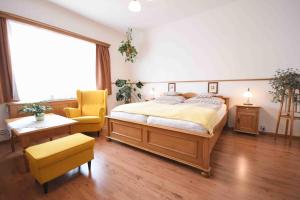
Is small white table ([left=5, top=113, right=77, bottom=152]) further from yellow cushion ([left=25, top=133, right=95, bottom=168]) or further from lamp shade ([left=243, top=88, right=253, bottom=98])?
lamp shade ([left=243, top=88, right=253, bottom=98])

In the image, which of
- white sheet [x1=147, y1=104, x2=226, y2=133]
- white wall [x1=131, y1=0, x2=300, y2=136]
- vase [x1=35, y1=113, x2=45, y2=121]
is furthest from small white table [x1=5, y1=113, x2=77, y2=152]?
white wall [x1=131, y1=0, x2=300, y2=136]

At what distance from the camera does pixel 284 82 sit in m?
2.54

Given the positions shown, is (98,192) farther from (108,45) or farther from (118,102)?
(108,45)

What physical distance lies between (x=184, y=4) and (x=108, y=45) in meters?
2.46

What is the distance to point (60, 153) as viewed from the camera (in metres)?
1.49

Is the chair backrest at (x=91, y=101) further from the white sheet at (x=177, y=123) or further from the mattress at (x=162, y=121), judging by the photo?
the white sheet at (x=177, y=123)

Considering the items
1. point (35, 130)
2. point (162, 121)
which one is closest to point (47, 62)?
point (35, 130)

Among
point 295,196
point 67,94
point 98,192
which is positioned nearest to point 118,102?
point 67,94

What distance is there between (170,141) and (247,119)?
Answer: 2095mm

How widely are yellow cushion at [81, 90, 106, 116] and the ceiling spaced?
1.99 meters

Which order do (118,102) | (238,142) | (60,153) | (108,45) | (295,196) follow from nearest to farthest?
(295,196)
(60,153)
(238,142)
(108,45)
(118,102)

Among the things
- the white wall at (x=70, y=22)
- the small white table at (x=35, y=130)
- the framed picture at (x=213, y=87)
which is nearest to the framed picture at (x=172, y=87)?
the framed picture at (x=213, y=87)

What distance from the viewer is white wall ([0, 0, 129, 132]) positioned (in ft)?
8.59

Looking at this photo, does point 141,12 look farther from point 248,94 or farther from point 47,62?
point 248,94
